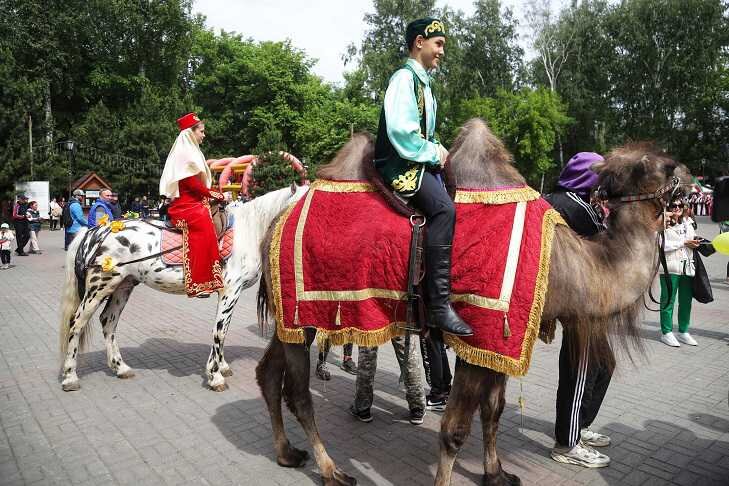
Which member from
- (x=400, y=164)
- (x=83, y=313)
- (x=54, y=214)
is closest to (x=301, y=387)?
(x=400, y=164)

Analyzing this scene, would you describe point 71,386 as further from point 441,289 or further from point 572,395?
point 572,395

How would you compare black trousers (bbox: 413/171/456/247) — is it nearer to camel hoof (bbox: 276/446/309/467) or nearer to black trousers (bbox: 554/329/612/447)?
black trousers (bbox: 554/329/612/447)

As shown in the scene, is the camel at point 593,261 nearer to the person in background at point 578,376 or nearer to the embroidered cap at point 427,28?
the person in background at point 578,376

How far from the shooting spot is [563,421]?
3.83 metres

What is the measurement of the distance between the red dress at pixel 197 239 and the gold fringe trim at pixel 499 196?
336cm

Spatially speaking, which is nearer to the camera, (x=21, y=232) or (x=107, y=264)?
(x=107, y=264)

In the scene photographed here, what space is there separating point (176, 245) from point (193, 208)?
19.1 inches

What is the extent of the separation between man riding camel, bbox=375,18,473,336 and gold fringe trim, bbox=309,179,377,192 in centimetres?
16

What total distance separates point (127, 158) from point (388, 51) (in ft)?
66.9

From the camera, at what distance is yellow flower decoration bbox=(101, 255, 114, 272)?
5.52m

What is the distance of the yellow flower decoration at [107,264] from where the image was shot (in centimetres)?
552

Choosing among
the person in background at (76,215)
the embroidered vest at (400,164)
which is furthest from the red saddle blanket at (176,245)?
the person in background at (76,215)

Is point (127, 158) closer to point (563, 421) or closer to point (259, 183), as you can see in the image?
point (259, 183)

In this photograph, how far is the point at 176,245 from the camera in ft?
18.5
